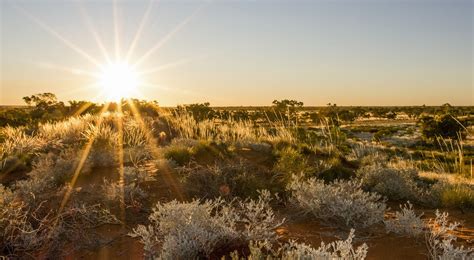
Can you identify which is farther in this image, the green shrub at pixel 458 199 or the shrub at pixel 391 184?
the shrub at pixel 391 184

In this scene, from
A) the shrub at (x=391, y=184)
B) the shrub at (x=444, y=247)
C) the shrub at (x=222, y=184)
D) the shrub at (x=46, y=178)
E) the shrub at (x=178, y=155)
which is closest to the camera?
the shrub at (x=444, y=247)

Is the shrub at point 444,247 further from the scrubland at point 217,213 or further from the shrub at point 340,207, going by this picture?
the shrub at point 340,207

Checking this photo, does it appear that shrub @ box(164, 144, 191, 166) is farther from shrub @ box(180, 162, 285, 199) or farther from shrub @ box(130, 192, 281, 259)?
shrub @ box(130, 192, 281, 259)

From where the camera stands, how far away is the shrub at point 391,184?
26.5 feet

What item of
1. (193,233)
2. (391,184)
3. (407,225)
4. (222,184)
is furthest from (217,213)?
(391,184)

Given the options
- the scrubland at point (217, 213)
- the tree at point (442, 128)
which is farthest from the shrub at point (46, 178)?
the tree at point (442, 128)

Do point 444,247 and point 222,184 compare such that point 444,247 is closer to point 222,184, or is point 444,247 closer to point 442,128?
point 222,184

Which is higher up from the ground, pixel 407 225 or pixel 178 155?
pixel 178 155

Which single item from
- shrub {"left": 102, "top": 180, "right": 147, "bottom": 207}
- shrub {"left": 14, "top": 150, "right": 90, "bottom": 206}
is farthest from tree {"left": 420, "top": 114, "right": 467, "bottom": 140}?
shrub {"left": 102, "top": 180, "right": 147, "bottom": 207}

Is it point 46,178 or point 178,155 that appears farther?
point 178,155

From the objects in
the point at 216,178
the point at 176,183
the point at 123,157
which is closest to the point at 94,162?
the point at 123,157

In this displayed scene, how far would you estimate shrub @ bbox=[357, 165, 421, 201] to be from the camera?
808 cm

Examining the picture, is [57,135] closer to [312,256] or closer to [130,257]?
[130,257]

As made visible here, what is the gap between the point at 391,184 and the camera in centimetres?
819
